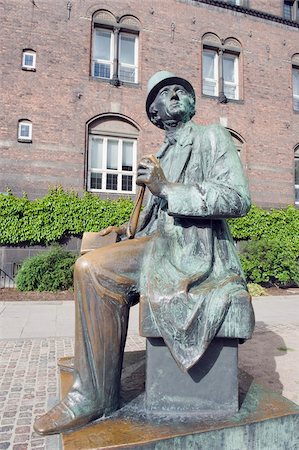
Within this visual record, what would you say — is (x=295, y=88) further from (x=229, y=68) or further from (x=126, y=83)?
(x=126, y=83)

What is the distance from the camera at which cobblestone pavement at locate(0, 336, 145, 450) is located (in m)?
2.55

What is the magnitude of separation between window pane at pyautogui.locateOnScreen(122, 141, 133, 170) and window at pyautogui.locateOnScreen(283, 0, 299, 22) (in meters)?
11.0

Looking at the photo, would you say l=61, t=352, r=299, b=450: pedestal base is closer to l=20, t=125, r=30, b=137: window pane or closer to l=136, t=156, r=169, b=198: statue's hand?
l=136, t=156, r=169, b=198: statue's hand

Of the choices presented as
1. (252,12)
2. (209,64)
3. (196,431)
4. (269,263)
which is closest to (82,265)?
(196,431)

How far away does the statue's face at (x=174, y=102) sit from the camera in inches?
89.4

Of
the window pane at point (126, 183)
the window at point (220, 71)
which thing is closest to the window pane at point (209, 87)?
the window at point (220, 71)

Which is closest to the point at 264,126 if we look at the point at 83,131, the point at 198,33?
the point at 198,33

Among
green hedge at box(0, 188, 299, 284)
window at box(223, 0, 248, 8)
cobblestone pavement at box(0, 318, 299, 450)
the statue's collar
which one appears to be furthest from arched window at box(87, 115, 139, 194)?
the statue's collar

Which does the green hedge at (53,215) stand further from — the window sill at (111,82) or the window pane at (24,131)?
the window sill at (111,82)

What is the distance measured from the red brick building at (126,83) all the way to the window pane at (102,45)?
0.15 ft

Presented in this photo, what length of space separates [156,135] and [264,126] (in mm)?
5350

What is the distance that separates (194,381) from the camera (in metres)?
1.92

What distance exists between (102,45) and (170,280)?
14.2 metres

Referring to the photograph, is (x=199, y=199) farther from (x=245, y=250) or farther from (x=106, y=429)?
(x=245, y=250)
